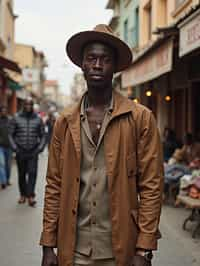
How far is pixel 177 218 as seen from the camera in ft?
28.6

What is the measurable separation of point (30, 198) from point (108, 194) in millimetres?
6909

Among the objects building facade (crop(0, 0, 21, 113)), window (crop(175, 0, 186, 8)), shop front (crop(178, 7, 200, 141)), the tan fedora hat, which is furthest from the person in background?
building facade (crop(0, 0, 21, 113))

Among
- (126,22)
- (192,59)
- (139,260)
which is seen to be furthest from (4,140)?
(126,22)

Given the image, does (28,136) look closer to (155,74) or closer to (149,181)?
(155,74)

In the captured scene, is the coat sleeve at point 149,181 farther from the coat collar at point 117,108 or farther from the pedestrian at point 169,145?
the pedestrian at point 169,145

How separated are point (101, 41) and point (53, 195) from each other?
884mm

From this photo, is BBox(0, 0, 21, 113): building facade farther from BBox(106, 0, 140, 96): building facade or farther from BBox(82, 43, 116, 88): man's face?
BBox(82, 43, 116, 88): man's face

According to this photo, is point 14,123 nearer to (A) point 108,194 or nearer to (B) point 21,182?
(B) point 21,182

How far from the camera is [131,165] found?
2.71 meters

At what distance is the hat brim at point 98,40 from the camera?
2790 millimetres

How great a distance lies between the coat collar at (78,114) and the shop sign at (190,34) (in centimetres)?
466

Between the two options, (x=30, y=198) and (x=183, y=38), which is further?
(x=30, y=198)

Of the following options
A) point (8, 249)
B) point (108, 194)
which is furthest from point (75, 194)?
point (8, 249)

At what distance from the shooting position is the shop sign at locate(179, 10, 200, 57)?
24.0 feet
